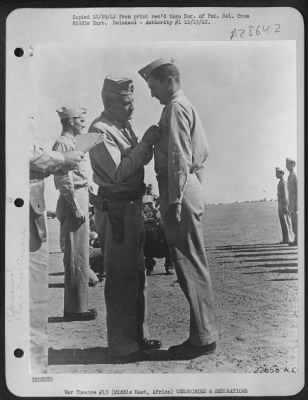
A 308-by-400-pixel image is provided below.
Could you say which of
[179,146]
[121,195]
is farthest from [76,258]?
[179,146]

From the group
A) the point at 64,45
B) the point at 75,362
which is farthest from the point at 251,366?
the point at 64,45

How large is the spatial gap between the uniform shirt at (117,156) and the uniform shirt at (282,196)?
41cm

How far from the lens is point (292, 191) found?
1349mm

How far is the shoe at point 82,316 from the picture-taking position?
4.39 ft

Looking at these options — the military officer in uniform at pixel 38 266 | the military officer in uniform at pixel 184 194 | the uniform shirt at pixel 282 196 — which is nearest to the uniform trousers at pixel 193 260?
the military officer in uniform at pixel 184 194

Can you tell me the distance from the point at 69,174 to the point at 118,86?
31 centimetres

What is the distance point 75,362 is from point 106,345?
11 cm

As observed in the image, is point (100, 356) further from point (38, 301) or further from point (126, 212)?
point (126, 212)

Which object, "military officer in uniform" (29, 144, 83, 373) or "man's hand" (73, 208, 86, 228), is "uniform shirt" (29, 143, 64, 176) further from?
"man's hand" (73, 208, 86, 228)

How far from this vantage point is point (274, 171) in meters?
1.34

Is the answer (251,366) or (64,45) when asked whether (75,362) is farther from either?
(64,45)

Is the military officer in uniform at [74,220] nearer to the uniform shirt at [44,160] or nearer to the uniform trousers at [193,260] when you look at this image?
the uniform shirt at [44,160]

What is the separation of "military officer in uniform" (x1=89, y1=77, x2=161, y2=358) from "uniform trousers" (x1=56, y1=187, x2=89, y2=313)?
0.05 metres

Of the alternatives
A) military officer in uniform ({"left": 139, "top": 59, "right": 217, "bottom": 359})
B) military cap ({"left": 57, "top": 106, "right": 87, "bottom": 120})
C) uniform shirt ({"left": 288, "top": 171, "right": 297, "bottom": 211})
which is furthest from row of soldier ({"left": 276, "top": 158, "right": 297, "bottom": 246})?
military cap ({"left": 57, "top": 106, "right": 87, "bottom": 120})
